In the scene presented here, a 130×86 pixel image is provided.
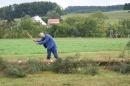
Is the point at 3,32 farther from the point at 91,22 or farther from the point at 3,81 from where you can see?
the point at 3,81

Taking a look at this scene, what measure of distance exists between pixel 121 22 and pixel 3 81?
7010cm

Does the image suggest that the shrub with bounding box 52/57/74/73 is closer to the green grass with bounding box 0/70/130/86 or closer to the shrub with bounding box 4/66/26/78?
the green grass with bounding box 0/70/130/86

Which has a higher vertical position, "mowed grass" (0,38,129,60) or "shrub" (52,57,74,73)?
"shrub" (52,57,74,73)

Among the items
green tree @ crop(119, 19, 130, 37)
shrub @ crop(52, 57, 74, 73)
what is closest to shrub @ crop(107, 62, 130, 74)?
shrub @ crop(52, 57, 74, 73)

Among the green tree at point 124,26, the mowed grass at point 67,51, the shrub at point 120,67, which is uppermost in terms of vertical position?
the shrub at point 120,67

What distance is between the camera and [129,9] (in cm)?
11638

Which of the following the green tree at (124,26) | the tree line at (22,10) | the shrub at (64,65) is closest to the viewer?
the shrub at (64,65)

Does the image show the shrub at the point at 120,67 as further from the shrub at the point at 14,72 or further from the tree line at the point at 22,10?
the tree line at the point at 22,10

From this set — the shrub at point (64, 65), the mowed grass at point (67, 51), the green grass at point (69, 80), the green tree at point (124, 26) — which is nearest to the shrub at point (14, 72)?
the green grass at point (69, 80)

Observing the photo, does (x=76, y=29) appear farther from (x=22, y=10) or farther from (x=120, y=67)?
(x=22, y=10)

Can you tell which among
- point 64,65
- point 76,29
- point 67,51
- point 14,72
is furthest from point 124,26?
point 14,72

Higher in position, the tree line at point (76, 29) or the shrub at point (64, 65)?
the shrub at point (64, 65)

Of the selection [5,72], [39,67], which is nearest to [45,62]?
[39,67]

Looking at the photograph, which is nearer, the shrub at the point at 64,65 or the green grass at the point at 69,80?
the green grass at the point at 69,80
